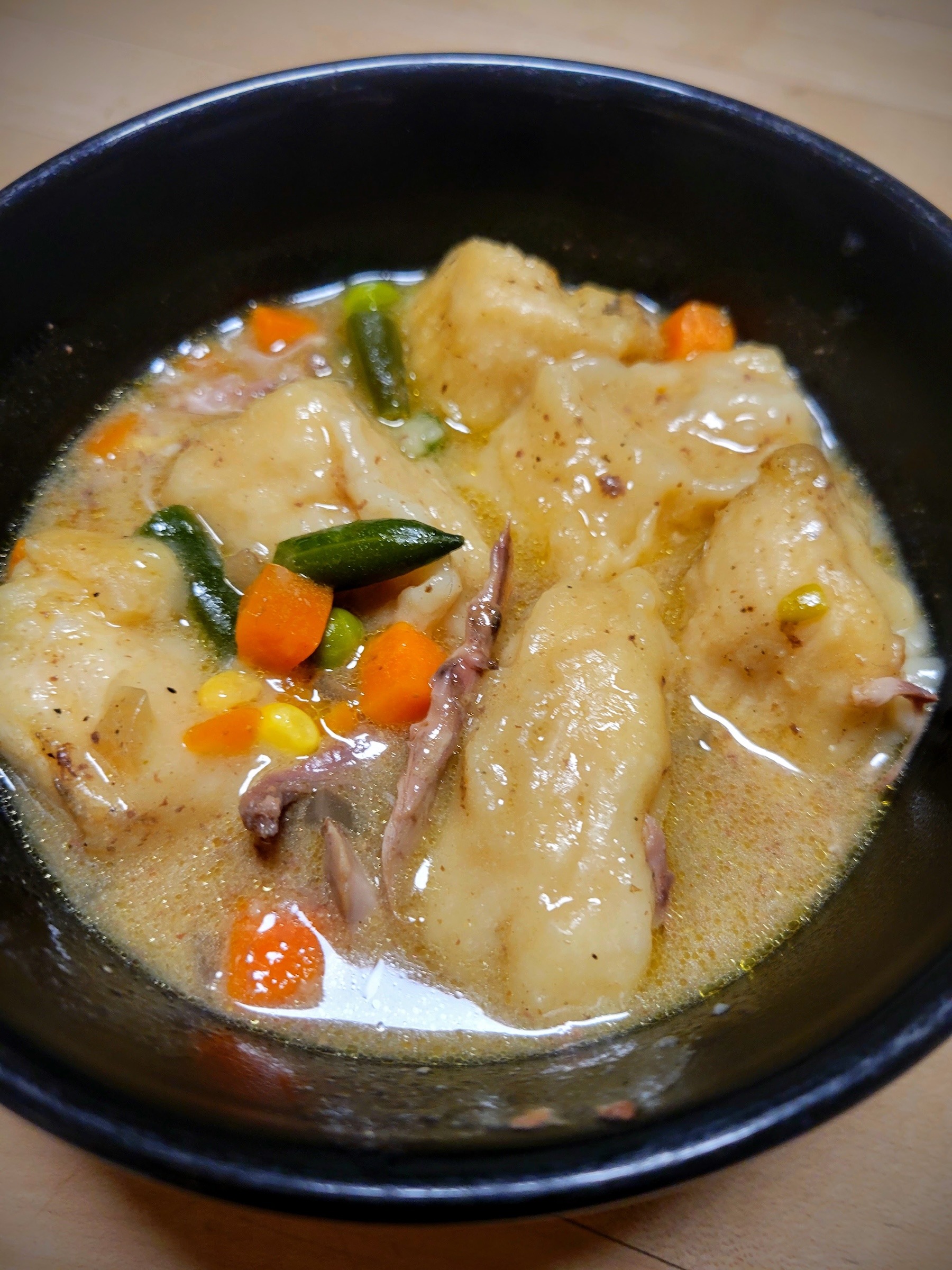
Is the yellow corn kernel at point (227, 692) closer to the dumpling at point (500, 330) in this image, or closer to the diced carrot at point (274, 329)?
the dumpling at point (500, 330)

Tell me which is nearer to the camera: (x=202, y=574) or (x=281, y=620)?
(x=281, y=620)

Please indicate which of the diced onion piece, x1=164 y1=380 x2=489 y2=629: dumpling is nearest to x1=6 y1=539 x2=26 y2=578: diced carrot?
x1=164 y1=380 x2=489 y2=629: dumpling

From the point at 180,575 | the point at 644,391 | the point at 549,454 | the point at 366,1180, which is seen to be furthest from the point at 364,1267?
the point at 644,391

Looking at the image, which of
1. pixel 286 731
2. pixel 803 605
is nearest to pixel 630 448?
pixel 803 605

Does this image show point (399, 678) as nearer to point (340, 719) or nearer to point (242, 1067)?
point (340, 719)

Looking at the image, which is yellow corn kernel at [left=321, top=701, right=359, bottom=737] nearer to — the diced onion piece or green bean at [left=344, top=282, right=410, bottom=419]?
the diced onion piece
